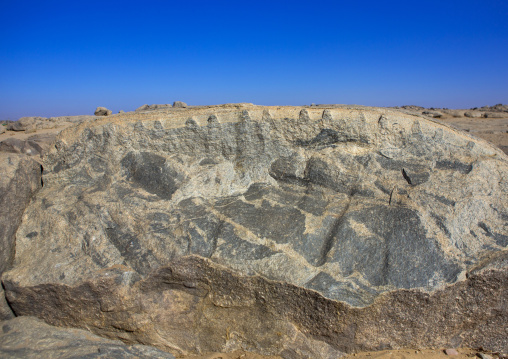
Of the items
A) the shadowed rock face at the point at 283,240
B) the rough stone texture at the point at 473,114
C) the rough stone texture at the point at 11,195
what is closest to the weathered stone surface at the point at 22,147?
the rough stone texture at the point at 11,195

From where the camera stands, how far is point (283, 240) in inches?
113

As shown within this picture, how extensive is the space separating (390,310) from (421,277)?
1.10 ft

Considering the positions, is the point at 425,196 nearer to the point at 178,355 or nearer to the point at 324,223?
the point at 324,223

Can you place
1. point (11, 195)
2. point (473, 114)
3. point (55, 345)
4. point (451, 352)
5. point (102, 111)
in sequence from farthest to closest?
point (473, 114) < point (102, 111) < point (11, 195) < point (451, 352) < point (55, 345)

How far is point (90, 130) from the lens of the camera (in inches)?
138

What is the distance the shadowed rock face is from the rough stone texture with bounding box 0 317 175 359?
107 millimetres

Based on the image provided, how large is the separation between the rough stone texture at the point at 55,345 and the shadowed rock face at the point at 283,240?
0.35 ft

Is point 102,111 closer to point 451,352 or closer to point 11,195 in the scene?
point 11,195

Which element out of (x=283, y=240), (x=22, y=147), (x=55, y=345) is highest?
(x=22, y=147)

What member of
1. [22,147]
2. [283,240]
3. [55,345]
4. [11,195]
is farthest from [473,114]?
[55,345]

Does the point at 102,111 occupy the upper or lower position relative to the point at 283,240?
upper

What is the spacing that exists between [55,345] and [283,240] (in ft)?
6.01

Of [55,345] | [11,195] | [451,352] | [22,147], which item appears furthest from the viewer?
[22,147]

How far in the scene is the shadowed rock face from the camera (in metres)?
2.70
